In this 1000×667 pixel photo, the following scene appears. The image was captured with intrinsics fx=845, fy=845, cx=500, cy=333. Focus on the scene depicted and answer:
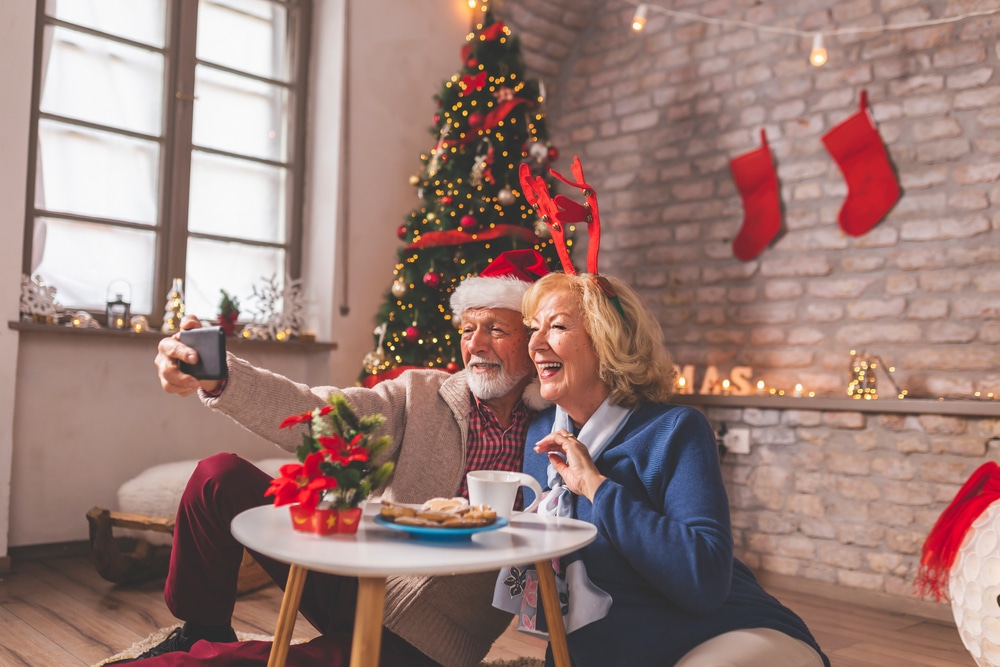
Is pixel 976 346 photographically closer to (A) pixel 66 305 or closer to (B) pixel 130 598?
→ (B) pixel 130 598

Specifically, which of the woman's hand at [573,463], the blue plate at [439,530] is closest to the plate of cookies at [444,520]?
Result: the blue plate at [439,530]

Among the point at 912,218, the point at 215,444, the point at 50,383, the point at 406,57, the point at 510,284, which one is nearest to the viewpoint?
the point at 510,284

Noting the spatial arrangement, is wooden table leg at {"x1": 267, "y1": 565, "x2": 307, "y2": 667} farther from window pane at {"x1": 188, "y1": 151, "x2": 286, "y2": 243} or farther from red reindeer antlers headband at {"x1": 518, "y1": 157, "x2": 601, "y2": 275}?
window pane at {"x1": 188, "y1": 151, "x2": 286, "y2": 243}

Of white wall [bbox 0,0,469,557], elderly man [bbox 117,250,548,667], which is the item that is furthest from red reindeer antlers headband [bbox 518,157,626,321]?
white wall [bbox 0,0,469,557]

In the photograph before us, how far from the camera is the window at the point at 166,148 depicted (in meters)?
3.52

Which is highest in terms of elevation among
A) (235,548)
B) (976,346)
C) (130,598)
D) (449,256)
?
(449,256)

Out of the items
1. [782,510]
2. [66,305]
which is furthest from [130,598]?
[782,510]

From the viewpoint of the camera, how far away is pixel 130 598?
2.80 meters

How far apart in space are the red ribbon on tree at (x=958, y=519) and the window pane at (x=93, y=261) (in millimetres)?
3168

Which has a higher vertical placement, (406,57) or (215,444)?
(406,57)

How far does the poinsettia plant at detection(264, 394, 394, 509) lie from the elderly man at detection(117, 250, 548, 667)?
0.40 meters

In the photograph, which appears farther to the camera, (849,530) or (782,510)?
(782,510)

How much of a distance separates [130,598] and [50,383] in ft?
3.34

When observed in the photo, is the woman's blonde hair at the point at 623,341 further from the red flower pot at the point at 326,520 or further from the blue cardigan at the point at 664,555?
the red flower pot at the point at 326,520
